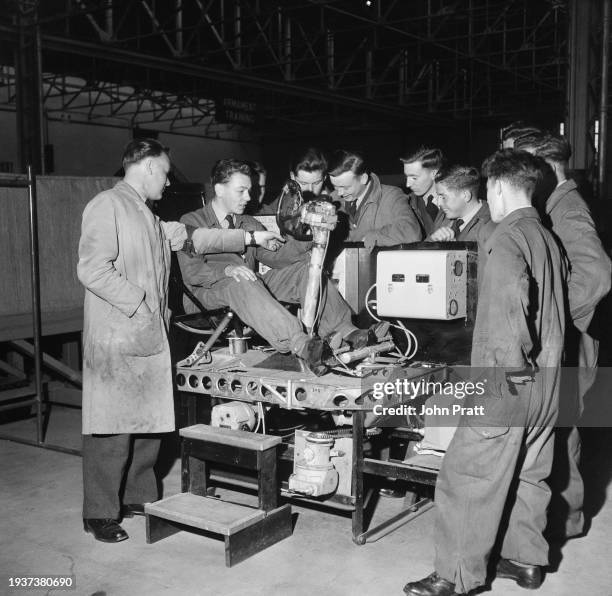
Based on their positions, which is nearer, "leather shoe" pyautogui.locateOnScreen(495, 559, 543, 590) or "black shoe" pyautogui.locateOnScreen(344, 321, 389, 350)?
"leather shoe" pyautogui.locateOnScreen(495, 559, 543, 590)

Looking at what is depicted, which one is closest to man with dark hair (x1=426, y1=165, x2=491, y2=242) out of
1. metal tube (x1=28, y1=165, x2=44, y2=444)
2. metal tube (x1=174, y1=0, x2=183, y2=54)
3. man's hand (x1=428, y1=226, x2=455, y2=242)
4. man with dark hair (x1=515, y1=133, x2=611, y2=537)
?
man's hand (x1=428, y1=226, x2=455, y2=242)

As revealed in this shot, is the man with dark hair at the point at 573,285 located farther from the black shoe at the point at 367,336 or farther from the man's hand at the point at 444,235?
the black shoe at the point at 367,336

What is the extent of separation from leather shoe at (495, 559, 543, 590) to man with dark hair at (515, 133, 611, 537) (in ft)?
1.87

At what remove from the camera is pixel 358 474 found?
11.3 feet

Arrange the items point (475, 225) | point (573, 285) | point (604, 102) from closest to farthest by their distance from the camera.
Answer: point (573, 285) < point (475, 225) < point (604, 102)

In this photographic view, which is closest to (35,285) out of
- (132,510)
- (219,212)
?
(219,212)

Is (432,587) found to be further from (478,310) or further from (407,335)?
(407,335)

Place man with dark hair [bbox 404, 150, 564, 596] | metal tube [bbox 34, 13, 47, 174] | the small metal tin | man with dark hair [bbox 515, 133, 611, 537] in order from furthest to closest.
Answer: metal tube [bbox 34, 13, 47, 174]
the small metal tin
man with dark hair [bbox 515, 133, 611, 537]
man with dark hair [bbox 404, 150, 564, 596]

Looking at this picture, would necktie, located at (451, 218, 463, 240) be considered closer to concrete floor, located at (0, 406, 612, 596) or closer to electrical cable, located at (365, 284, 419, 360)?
electrical cable, located at (365, 284, 419, 360)

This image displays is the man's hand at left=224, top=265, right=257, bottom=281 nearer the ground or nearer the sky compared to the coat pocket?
nearer the sky

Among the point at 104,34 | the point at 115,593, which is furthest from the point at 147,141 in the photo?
the point at 104,34

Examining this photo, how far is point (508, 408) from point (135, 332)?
1.78 metres

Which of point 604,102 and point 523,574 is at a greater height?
point 604,102

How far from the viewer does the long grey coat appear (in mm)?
3508
